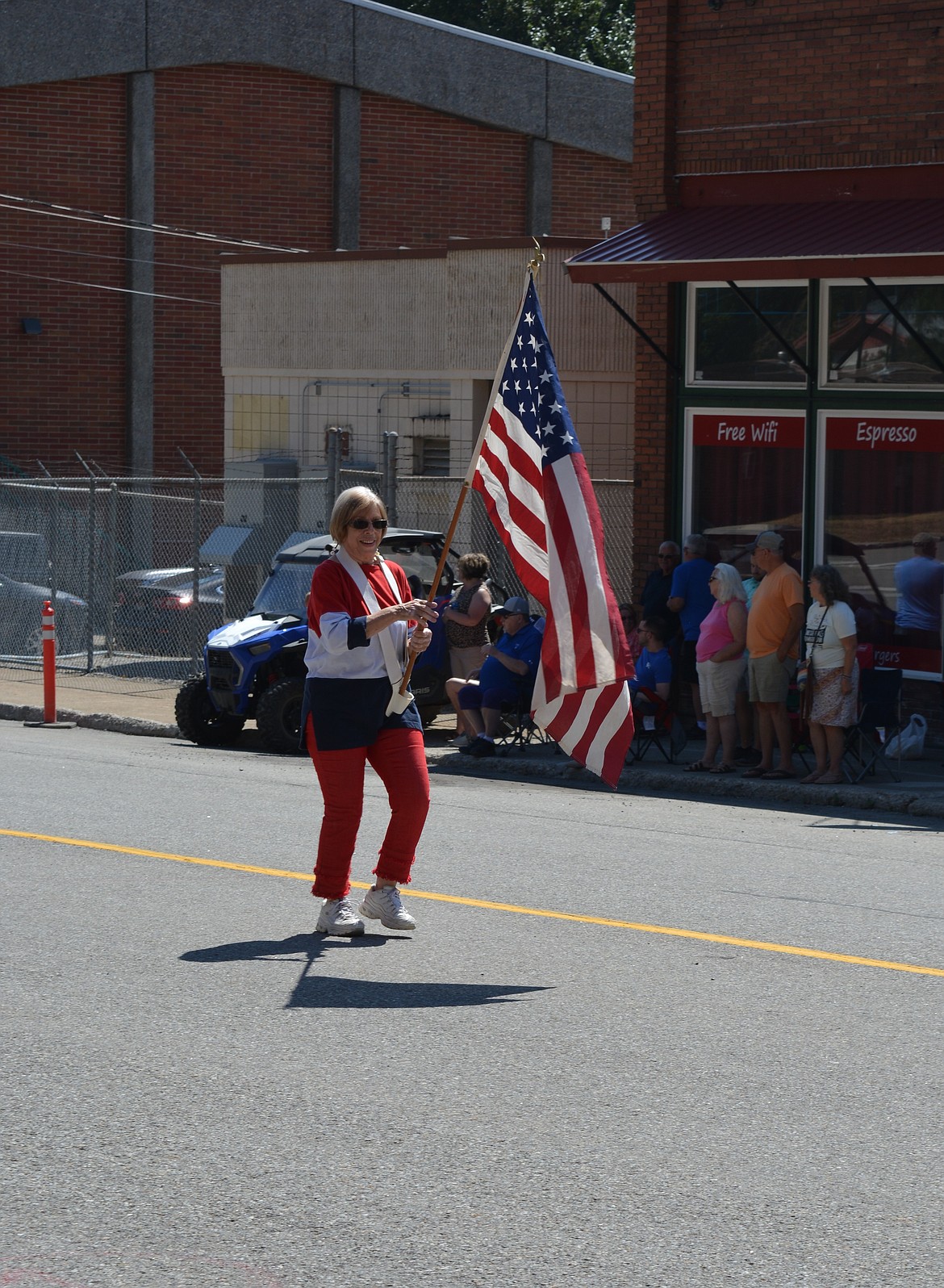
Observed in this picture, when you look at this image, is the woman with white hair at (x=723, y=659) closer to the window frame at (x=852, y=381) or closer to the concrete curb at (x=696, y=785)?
the concrete curb at (x=696, y=785)

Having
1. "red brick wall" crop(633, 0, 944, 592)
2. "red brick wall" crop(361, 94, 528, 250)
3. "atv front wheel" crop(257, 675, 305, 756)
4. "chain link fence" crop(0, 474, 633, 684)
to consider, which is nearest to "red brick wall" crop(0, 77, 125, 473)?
"red brick wall" crop(361, 94, 528, 250)

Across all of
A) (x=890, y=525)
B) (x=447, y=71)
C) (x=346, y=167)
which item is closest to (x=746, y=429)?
(x=890, y=525)

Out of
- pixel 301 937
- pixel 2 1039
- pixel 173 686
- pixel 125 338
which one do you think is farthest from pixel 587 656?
pixel 125 338

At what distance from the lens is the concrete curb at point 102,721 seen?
16984 millimetres

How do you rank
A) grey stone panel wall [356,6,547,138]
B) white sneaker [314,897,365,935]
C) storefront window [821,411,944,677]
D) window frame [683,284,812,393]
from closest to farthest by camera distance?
white sneaker [314,897,365,935] < storefront window [821,411,944,677] < window frame [683,284,812,393] < grey stone panel wall [356,6,547,138]

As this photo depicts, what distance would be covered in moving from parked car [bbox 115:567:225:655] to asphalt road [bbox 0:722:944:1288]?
1157cm

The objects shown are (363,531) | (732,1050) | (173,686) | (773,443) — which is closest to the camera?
(732,1050)

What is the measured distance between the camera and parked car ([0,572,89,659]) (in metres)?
22.8

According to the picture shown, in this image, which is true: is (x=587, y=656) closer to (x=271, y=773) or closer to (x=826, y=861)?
(x=826, y=861)

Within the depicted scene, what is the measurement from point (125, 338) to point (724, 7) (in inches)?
632

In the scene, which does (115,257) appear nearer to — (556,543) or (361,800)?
(556,543)

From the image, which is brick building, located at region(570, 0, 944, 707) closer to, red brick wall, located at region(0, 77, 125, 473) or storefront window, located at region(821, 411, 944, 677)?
storefront window, located at region(821, 411, 944, 677)

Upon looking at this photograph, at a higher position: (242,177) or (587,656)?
(242,177)

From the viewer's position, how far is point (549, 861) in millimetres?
9820
